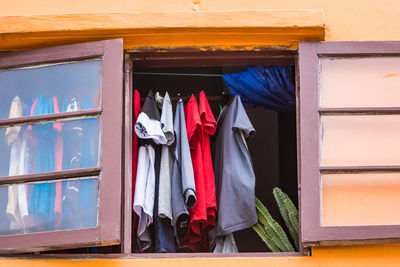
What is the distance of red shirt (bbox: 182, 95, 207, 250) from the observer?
3.83 metres

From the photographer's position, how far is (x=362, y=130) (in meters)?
3.60

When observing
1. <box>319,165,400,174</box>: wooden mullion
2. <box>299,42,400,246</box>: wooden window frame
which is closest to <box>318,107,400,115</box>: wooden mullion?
<box>299,42,400,246</box>: wooden window frame

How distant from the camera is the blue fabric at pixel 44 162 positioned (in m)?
3.52

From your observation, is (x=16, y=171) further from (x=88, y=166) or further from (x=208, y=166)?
(x=208, y=166)

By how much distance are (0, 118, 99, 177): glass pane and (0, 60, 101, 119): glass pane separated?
84mm

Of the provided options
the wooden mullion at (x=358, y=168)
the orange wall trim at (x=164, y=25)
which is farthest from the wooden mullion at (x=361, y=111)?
the orange wall trim at (x=164, y=25)

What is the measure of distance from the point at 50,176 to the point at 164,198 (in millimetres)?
604

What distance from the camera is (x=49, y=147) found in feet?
11.8

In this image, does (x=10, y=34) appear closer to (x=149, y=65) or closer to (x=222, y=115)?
(x=149, y=65)

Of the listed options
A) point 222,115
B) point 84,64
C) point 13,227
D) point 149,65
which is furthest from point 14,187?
point 222,115

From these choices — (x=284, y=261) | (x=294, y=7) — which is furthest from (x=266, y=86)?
(x=284, y=261)

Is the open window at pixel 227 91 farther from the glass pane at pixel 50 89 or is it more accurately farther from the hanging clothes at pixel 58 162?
the hanging clothes at pixel 58 162

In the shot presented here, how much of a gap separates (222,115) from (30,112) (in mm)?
1100

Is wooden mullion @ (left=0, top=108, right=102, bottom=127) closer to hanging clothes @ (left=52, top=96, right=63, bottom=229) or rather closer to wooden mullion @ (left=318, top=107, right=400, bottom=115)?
hanging clothes @ (left=52, top=96, right=63, bottom=229)
